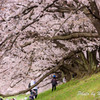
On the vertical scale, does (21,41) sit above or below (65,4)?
below

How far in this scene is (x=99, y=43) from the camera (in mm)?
14672

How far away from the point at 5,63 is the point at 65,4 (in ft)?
30.2

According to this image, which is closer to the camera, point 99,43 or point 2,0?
point 2,0

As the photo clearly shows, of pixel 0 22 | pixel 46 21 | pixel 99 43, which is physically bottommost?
pixel 99 43

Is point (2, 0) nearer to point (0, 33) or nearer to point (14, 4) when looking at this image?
point (14, 4)

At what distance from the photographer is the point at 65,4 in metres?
11.8

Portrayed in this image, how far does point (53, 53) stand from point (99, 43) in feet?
16.4

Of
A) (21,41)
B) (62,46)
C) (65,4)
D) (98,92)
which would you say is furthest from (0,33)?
(98,92)

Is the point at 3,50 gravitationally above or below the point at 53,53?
above

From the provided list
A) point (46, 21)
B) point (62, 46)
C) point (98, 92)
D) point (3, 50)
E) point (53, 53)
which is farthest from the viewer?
point (53, 53)

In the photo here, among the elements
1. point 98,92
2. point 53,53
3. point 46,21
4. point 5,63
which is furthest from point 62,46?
point 98,92

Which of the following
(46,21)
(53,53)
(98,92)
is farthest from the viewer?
(53,53)

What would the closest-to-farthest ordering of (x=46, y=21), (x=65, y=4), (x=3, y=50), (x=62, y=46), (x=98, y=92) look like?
(x=98, y=92) < (x=65, y=4) < (x=3, y=50) < (x=46, y=21) < (x=62, y=46)

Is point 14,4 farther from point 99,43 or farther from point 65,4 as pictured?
point 99,43
